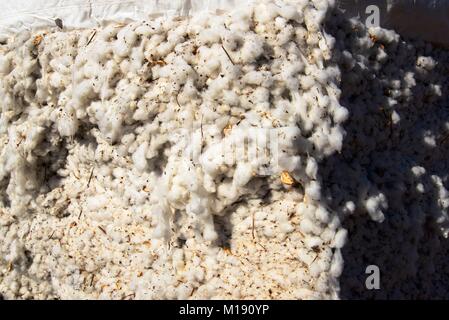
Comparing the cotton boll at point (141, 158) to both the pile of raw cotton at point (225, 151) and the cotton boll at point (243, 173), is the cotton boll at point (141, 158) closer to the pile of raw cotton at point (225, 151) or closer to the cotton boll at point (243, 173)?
the pile of raw cotton at point (225, 151)

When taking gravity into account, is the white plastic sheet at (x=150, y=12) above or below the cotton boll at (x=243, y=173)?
above

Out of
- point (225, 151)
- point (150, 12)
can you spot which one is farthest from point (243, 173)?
point (150, 12)

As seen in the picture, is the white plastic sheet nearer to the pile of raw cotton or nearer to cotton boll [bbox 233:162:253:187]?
the pile of raw cotton

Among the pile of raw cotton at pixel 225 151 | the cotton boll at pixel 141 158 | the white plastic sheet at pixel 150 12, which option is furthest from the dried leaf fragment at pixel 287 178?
the white plastic sheet at pixel 150 12

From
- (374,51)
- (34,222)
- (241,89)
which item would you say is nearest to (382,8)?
(374,51)

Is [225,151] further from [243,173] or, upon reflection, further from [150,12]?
[150,12]

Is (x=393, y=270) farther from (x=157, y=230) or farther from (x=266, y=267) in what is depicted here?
(x=157, y=230)

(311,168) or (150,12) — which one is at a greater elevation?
(150,12)
